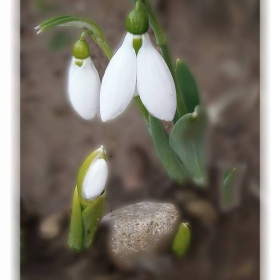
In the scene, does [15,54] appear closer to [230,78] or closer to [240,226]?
[230,78]

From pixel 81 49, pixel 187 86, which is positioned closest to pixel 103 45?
pixel 81 49

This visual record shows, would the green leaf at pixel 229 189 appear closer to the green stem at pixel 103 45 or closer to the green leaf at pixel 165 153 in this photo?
the green leaf at pixel 165 153

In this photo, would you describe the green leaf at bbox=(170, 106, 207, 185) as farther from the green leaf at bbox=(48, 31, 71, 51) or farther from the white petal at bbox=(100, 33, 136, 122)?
the green leaf at bbox=(48, 31, 71, 51)

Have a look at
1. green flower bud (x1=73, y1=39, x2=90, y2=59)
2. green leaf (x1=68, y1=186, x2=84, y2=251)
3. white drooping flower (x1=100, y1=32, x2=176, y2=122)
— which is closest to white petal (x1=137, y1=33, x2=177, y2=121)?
white drooping flower (x1=100, y1=32, x2=176, y2=122)

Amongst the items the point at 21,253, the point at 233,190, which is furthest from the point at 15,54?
the point at 233,190

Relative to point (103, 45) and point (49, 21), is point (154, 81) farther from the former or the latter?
point (49, 21)

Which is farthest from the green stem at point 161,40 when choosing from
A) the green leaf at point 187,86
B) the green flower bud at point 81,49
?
the green flower bud at point 81,49
